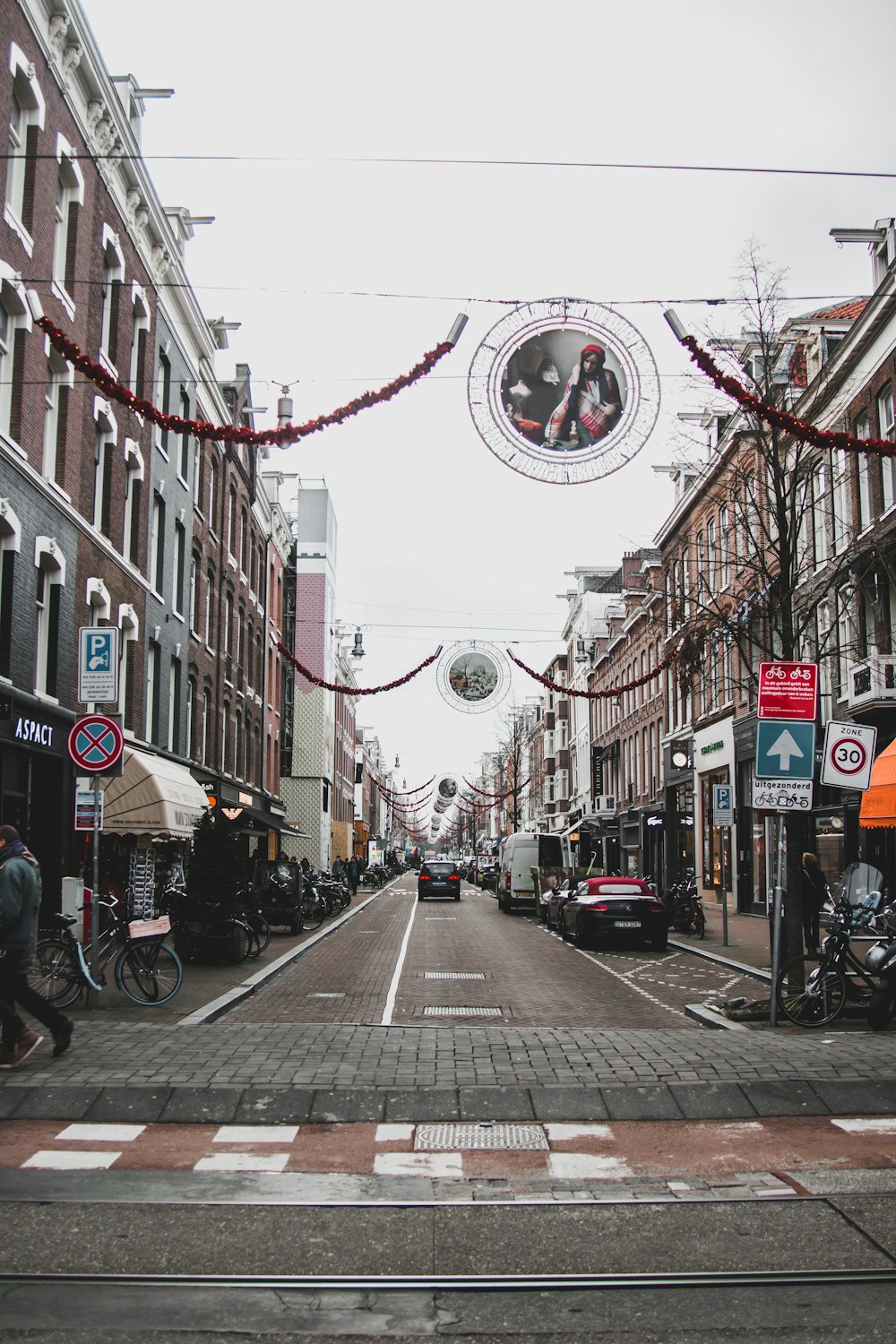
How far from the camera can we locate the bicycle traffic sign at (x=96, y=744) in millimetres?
12547

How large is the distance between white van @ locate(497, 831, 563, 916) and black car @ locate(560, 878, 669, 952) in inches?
607

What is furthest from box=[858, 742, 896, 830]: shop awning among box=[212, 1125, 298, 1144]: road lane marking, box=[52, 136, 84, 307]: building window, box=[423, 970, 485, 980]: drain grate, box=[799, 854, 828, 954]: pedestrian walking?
box=[52, 136, 84, 307]: building window

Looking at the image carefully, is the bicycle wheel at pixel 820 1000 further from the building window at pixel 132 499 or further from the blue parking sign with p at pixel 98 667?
the building window at pixel 132 499

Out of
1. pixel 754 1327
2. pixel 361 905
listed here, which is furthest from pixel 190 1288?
pixel 361 905

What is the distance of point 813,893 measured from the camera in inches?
736

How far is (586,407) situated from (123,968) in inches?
295

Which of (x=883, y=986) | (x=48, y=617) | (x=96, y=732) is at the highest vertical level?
(x=48, y=617)

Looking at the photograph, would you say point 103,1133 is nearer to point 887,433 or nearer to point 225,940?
point 225,940

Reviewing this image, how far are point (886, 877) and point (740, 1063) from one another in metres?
16.3

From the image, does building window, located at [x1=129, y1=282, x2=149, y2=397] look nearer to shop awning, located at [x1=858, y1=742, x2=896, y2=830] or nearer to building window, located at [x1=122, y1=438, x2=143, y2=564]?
building window, located at [x1=122, y1=438, x2=143, y2=564]

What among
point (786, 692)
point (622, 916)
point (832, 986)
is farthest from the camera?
point (622, 916)

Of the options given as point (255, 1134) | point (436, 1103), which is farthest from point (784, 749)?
point (255, 1134)

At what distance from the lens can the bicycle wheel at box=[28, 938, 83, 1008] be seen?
12.2 m

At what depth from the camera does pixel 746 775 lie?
36.8 metres
